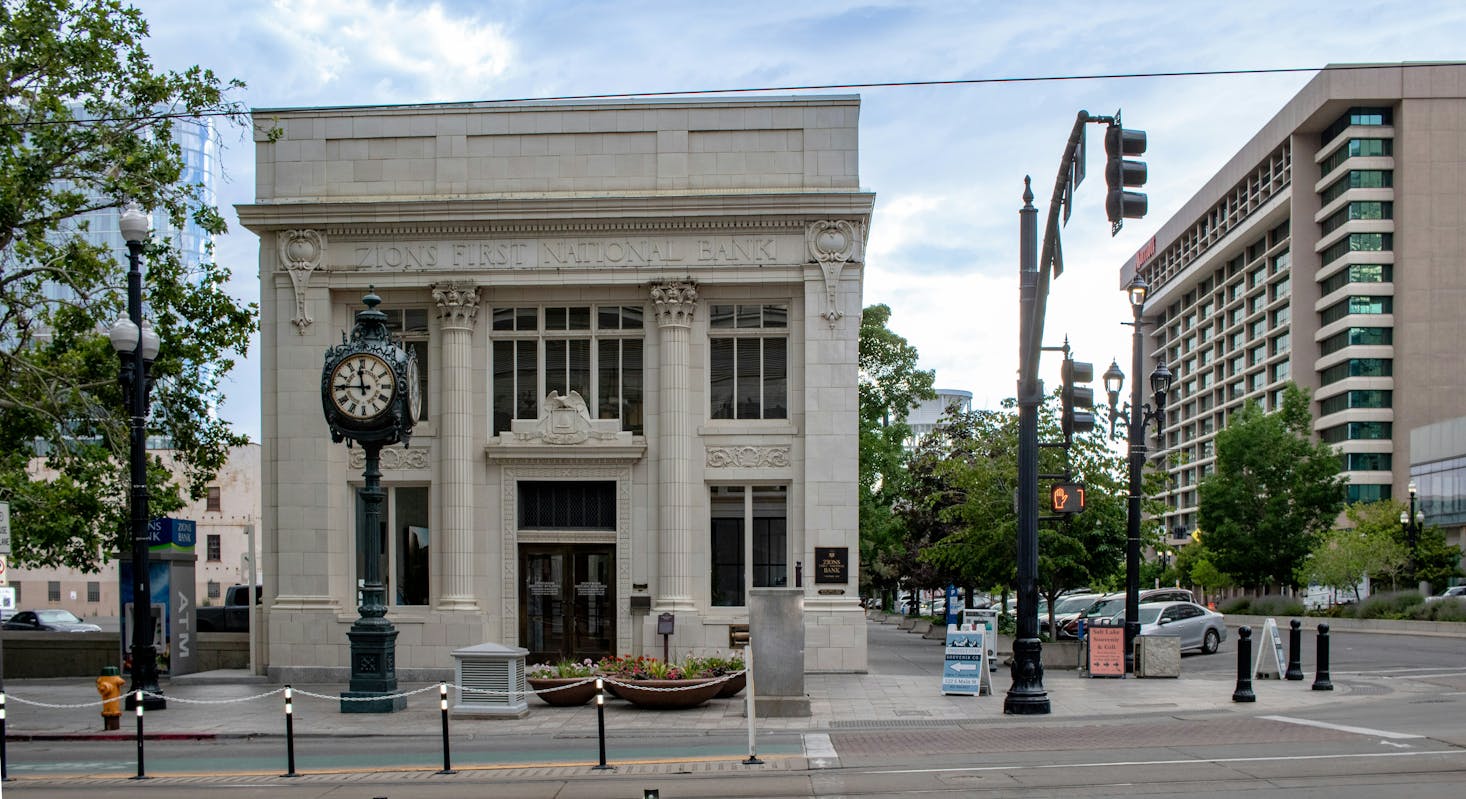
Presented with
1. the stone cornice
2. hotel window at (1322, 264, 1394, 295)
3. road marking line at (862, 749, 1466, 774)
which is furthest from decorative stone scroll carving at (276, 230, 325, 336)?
hotel window at (1322, 264, 1394, 295)

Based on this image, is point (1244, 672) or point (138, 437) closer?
point (1244, 672)

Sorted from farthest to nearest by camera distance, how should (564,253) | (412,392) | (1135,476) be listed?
(564,253), (1135,476), (412,392)

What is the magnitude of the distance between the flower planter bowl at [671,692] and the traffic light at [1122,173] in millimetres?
9400

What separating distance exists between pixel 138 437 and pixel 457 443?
6.69 metres

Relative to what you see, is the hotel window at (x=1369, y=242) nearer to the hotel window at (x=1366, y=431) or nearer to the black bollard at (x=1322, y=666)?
the hotel window at (x=1366, y=431)

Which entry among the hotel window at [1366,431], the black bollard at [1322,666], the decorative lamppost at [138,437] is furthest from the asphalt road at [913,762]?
the hotel window at [1366,431]

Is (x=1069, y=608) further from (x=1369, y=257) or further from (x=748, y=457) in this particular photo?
(x=1369, y=257)

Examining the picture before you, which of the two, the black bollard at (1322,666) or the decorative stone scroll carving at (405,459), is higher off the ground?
the decorative stone scroll carving at (405,459)

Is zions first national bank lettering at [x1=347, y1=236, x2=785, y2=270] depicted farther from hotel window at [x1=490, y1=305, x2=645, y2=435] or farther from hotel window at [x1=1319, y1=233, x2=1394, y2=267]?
hotel window at [x1=1319, y1=233, x2=1394, y2=267]

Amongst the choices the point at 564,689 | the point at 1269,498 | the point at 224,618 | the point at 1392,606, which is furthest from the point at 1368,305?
the point at 564,689

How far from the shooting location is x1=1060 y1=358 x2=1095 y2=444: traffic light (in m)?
19.6

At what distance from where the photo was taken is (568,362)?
27.2m

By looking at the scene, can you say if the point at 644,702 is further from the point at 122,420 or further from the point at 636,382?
the point at 122,420

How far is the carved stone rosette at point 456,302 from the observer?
26734 mm
